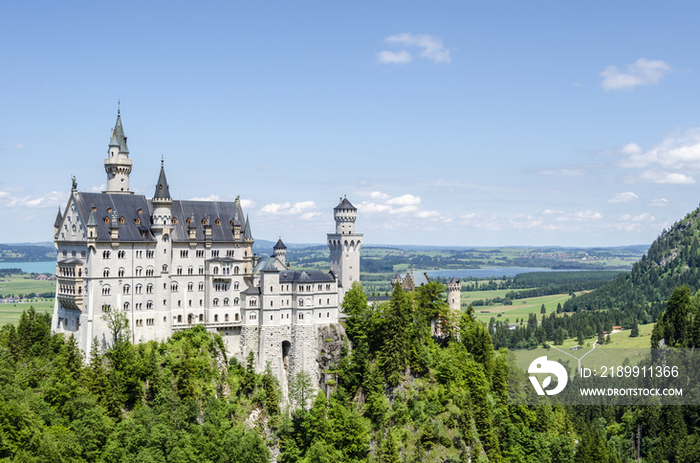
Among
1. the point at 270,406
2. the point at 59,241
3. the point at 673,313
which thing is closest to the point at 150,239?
the point at 59,241

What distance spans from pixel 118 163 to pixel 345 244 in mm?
39486

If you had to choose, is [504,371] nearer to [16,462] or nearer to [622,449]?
[622,449]

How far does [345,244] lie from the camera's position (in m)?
117

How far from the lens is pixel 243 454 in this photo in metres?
91.4

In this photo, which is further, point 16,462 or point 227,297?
point 227,297

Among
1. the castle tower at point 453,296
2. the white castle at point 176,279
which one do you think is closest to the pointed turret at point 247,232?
the white castle at point 176,279

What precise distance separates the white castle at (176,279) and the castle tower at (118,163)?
156 mm

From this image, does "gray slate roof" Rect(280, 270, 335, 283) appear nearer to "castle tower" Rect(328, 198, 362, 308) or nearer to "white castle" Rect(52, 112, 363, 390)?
"white castle" Rect(52, 112, 363, 390)

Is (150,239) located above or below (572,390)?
above

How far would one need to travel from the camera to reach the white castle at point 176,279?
96.1 metres

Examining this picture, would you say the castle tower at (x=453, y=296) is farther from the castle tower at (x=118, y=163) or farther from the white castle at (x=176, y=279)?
the castle tower at (x=118, y=163)

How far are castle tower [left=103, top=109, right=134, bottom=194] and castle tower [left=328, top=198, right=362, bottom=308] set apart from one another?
35151 mm

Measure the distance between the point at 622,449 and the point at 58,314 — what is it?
105 m

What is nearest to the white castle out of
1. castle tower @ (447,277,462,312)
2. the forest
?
the forest
